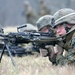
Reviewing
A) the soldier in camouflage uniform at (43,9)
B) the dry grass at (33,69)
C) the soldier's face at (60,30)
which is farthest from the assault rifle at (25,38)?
the soldier in camouflage uniform at (43,9)

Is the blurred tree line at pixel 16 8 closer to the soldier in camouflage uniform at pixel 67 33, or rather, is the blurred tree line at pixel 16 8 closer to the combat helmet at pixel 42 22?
the combat helmet at pixel 42 22

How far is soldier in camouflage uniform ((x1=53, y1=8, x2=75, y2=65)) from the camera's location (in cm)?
974

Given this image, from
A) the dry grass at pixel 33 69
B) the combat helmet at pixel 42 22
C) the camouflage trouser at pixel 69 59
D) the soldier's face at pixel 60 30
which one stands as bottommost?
the dry grass at pixel 33 69

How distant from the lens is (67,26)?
995 centimetres

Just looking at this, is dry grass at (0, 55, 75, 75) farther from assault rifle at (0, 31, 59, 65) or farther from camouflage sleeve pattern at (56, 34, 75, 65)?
assault rifle at (0, 31, 59, 65)

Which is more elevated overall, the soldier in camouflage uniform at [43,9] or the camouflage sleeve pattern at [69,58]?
the soldier in camouflage uniform at [43,9]

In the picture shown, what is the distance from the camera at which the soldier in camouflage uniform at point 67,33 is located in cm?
974

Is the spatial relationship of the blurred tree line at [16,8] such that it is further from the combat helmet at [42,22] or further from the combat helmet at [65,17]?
the combat helmet at [65,17]

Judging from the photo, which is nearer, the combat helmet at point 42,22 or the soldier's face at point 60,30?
the soldier's face at point 60,30

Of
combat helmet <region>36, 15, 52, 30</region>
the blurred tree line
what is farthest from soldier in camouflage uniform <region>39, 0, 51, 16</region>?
combat helmet <region>36, 15, 52, 30</region>

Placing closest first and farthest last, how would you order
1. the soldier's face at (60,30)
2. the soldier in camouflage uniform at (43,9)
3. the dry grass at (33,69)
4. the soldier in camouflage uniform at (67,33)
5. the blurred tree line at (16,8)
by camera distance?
the dry grass at (33,69) → the soldier in camouflage uniform at (67,33) → the soldier's face at (60,30) → the soldier in camouflage uniform at (43,9) → the blurred tree line at (16,8)

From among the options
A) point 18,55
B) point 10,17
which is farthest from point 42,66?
point 10,17

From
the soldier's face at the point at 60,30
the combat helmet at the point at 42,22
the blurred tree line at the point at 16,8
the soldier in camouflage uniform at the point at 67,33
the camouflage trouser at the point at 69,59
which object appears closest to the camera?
the camouflage trouser at the point at 69,59

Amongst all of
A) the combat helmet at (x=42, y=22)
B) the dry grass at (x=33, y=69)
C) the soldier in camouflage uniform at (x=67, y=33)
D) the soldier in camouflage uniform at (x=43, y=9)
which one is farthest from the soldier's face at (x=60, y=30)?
the soldier in camouflage uniform at (x=43, y=9)
